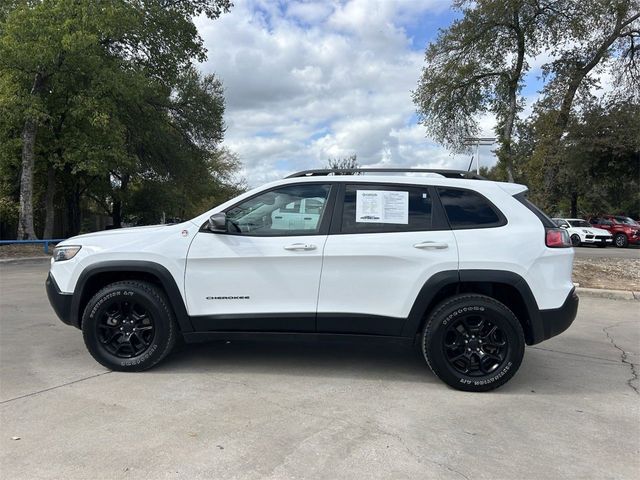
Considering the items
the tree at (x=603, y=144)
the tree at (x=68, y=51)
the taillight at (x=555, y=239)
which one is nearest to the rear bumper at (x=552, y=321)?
the taillight at (x=555, y=239)

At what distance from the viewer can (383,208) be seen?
468 centimetres

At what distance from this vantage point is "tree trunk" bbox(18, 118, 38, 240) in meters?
18.0

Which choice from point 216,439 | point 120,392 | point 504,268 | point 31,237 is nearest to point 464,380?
point 504,268

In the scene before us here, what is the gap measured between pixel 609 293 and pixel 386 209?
22.6ft

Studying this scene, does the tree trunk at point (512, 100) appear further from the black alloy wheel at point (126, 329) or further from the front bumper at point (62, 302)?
the front bumper at point (62, 302)

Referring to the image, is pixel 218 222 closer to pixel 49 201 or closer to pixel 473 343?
pixel 473 343

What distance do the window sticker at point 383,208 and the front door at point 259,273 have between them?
1.04 ft

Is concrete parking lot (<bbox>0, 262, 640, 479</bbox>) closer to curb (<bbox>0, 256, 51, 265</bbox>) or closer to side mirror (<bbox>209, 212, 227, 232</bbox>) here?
side mirror (<bbox>209, 212, 227, 232</bbox>)

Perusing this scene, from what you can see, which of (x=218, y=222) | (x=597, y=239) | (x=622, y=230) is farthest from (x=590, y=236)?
(x=218, y=222)

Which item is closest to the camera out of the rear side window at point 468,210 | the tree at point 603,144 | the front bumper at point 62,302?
the rear side window at point 468,210

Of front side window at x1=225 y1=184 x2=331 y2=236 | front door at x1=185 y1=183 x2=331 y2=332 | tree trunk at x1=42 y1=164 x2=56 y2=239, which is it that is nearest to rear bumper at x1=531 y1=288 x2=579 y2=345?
front door at x1=185 y1=183 x2=331 y2=332

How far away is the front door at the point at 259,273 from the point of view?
4.59m

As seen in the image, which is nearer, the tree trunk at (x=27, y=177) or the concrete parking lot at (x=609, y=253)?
the concrete parking lot at (x=609, y=253)

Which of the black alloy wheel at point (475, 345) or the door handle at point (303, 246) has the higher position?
the door handle at point (303, 246)
